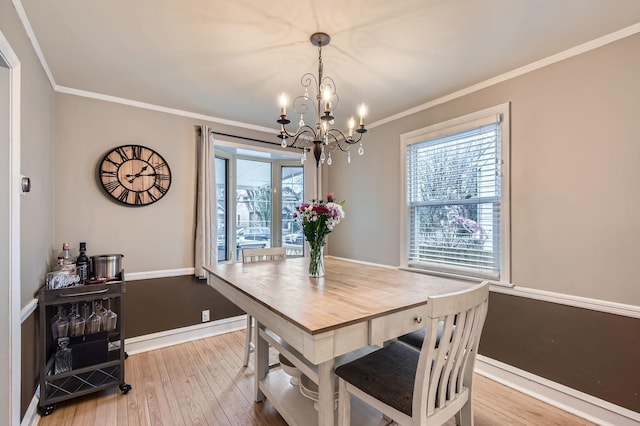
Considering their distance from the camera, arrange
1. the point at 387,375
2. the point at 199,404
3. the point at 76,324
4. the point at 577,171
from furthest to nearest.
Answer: the point at 76,324 → the point at 199,404 → the point at 577,171 → the point at 387,375

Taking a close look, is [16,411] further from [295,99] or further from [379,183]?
[379,183]

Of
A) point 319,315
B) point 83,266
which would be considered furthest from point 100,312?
point 319,315

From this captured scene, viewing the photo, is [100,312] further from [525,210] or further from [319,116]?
[525,210]

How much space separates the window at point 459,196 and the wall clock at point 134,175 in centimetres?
253

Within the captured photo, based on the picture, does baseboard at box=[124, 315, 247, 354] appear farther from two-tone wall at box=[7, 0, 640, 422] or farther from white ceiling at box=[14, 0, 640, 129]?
white ceiling at box=[14, 0, 640, 129]

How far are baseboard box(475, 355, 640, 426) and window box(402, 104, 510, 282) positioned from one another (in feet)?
2.34

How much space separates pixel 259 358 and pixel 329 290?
2.74ft

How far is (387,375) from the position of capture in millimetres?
1391

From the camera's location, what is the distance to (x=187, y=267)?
3.21 m

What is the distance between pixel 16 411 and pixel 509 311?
3207mm

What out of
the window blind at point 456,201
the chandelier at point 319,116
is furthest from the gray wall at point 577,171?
the chandelier at point 319,116

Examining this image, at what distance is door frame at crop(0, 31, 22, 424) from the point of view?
1.52 meters

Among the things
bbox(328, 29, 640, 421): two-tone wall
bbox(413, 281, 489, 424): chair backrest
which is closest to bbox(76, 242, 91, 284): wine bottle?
bbox(413, 281, 489, 424): chair backrest

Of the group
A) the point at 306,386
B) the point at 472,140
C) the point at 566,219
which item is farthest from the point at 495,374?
the point at 472,140
